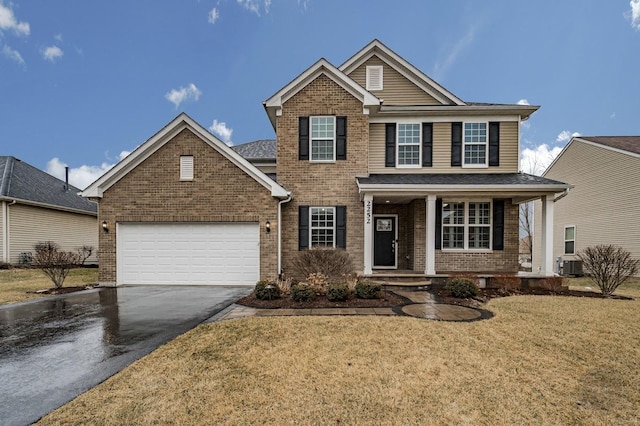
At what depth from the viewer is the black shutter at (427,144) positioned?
40.0 feet

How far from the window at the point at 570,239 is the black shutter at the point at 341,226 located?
49.8ft

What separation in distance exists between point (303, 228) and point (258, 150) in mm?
5890

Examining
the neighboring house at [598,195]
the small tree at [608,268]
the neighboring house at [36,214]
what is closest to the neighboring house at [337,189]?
the small tree at [608,268]

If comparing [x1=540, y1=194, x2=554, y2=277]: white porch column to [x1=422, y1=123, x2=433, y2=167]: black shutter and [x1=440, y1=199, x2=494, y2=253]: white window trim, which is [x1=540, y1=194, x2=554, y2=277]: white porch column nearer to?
[x1=440, y1=199, x2=494, y2=253]: white window trim

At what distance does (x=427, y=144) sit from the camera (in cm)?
1222

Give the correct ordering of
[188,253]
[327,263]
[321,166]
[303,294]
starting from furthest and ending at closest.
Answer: [321,166]
[188,253]
[327,263]
[303,294]

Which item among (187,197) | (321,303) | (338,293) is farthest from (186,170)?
(338,293)

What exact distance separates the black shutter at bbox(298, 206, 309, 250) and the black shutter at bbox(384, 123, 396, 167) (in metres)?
3.56

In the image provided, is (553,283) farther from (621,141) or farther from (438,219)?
(621,141)

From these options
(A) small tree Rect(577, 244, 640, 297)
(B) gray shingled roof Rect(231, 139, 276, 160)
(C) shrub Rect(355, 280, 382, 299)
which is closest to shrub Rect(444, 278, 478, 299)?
(C) shrub Rect(355, 280, 382, 299)

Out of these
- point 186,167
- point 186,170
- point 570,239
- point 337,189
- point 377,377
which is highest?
point 186,167

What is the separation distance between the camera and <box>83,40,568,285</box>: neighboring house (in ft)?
35.2

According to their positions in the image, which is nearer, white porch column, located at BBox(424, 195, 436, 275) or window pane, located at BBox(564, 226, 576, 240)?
white porch column, located at BBox(424, 195, 436, 275)

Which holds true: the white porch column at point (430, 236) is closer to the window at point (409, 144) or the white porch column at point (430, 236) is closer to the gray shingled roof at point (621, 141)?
the window at point (409, 144)
